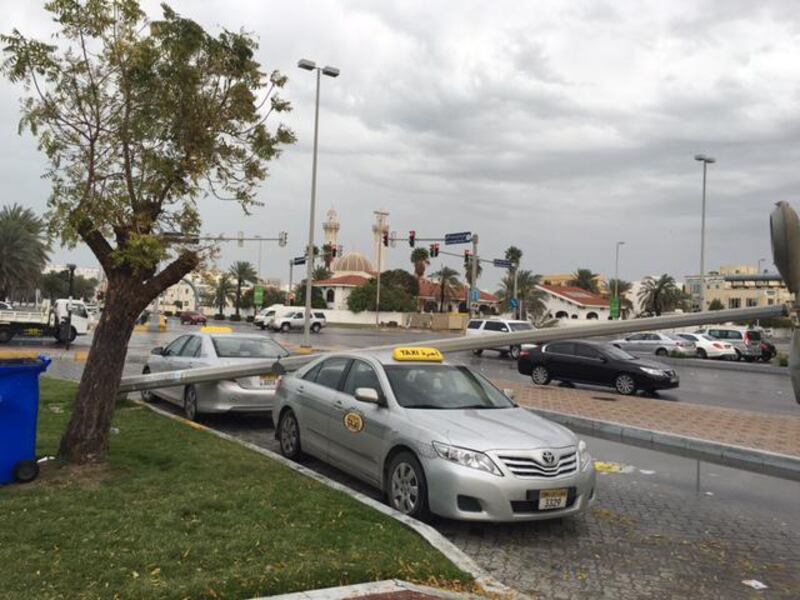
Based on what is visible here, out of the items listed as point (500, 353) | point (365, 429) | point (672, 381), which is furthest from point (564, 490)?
point (500, 353)

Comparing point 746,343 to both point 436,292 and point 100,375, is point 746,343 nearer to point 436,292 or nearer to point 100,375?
point 100,375

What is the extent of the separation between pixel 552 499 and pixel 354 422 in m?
2.11

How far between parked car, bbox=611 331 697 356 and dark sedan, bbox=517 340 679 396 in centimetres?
1431

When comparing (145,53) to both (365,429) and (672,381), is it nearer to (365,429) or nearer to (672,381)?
(365,429)

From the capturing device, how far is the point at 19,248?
1775 inches

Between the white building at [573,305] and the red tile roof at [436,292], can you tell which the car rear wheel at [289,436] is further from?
the red tile roof at [436,292]

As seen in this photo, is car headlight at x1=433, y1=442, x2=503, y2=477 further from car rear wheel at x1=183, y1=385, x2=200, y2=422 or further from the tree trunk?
car rear wheel at x1=183, y1=385, x2=200, y2=422

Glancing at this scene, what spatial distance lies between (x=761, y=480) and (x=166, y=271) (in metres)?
7.26

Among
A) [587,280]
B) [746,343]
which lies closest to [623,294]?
[587,280]

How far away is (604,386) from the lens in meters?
18.9

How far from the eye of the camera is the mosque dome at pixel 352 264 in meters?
117

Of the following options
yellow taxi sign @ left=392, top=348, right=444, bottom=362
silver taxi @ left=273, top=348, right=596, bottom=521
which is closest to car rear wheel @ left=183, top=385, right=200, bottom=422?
silver taxi @ left=273, top=348, right=596, bottom=521

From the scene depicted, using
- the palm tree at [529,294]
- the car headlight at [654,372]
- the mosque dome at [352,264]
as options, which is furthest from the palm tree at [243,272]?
the car headlight at [654,372]

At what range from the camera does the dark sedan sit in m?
17.6
